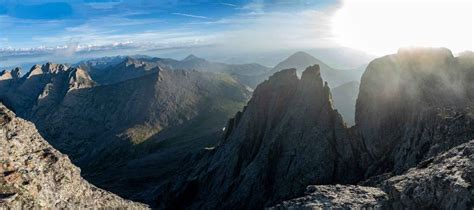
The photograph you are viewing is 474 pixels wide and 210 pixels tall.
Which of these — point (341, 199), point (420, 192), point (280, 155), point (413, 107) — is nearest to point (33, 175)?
point (341, 199)

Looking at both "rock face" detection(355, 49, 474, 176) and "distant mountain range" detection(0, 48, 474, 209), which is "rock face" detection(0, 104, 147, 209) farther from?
"rock face" detection(355, 49, 474, 176)

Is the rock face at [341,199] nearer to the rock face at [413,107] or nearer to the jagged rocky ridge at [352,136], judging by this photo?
the jagged rocky ridge at [352,136]

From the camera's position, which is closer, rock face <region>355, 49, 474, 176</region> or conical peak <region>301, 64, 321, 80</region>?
rock face <region>355, 49, 474, 176</region>

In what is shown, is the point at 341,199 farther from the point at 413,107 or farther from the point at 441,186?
the point at 413,107

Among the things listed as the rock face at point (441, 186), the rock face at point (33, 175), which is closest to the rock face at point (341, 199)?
the rock face at point (441, 186)

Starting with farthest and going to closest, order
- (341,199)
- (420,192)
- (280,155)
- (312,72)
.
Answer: (312,72) < (280,155) < (341,199) < (420,192)

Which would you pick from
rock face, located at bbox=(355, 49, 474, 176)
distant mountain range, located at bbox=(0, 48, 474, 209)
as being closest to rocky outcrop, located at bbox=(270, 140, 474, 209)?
distant mountain range, located at bbox=(0, 48, 474, 209)
